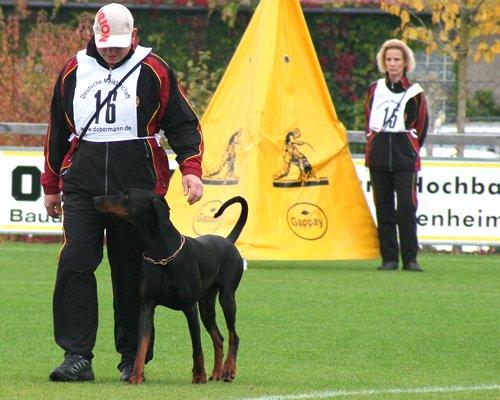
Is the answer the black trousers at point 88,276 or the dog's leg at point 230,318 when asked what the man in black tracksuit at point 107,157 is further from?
the dog's leg at point 230,318

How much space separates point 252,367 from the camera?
7.50m

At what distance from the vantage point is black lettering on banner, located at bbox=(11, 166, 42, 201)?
15.1 metres

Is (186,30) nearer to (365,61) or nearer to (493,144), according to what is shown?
(365,61)

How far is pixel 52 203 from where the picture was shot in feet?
23.1

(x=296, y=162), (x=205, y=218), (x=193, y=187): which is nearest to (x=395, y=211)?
(x=296, y=162)

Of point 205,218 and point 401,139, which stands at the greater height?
point 401,139

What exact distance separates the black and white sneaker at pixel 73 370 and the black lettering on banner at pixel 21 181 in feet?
27.6

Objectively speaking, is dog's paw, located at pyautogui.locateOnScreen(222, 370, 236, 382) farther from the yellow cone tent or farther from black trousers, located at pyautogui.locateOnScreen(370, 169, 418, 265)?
black trousers, located at pyautogui.locateOnScreen(370, 169, 418, 265)

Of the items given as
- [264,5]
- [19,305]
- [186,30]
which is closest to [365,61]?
[186,30]

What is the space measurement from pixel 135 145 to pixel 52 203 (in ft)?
2.01

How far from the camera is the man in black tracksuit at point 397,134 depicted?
1286 centimetres

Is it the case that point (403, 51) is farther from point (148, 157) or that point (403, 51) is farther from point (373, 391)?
point (373, 391)

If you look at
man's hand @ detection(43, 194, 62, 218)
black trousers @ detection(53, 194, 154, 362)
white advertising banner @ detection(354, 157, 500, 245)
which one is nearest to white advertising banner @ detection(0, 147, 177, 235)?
white advertising banner @ detection(354, 157, 500, 245)

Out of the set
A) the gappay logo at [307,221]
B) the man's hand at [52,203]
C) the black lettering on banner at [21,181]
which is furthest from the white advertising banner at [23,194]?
the man's hand at [52,203]
